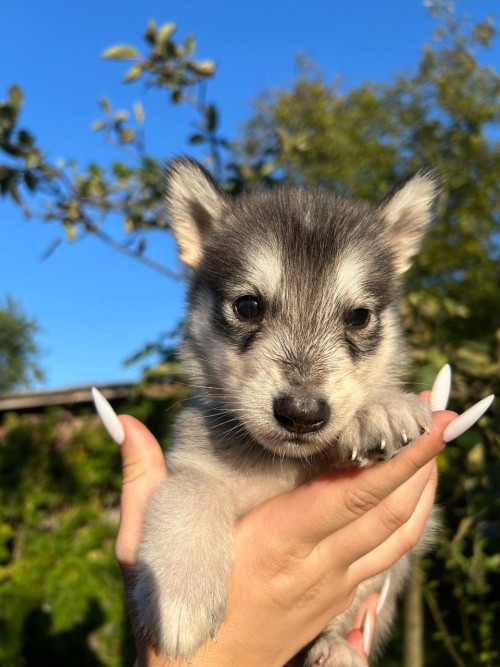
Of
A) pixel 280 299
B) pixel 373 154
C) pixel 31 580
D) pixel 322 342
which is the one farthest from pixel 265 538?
pixel 373 154

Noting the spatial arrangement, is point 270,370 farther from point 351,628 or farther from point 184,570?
point 351,628

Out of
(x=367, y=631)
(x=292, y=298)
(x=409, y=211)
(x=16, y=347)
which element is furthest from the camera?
(x=16, y=347)

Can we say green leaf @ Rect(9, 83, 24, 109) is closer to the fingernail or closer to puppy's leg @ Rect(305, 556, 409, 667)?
puppy's leg @ Rect(305, 556, 409, 667)

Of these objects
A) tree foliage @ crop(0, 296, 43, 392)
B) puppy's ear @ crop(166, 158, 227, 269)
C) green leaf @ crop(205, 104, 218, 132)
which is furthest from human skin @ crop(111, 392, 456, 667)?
tree foliage @ crop(0, 296, 43, 392)

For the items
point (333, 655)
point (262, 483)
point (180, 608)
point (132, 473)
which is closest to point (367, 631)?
point (333, 655)

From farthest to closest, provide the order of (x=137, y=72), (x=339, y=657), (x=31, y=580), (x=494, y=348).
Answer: (x=31, y=580) → (x=137, y=72) → (x=494, y=348) → (x=339, y=657)

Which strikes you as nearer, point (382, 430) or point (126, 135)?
point (382, 430)

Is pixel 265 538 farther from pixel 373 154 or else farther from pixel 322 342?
pixel 373 154
